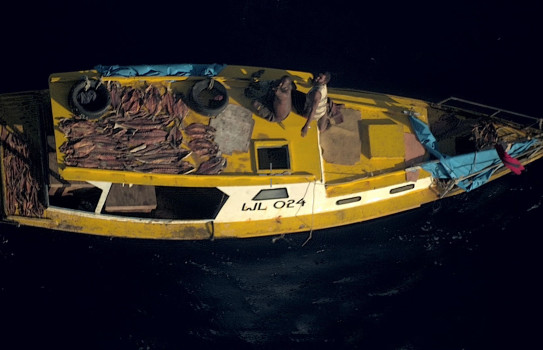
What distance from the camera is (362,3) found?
19578 millimetres

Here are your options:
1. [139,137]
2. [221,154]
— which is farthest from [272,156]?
[139,137]

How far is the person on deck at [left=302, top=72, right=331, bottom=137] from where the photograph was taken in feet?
47.8

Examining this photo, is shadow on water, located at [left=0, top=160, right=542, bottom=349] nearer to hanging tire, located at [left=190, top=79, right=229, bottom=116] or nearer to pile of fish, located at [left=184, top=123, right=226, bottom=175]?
pile of fish, located at [left=184, top=123, right=226, bottom=175]

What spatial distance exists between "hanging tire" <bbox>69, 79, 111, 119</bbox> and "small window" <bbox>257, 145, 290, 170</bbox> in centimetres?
347

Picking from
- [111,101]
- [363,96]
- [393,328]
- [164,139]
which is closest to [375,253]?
[393,328]

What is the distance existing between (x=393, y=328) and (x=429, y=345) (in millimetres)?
1038

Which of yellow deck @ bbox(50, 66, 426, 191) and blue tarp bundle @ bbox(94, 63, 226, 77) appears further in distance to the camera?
blue tarp bundle @ bbox(94, 63, 226, 77)

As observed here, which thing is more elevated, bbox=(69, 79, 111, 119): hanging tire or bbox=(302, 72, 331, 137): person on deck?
bbox=(69, 79, 111, 119): hanging tire

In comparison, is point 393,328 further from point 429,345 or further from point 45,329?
point 45,329

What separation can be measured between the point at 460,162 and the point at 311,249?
4.46 metres

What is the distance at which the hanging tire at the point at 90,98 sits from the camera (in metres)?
14.5

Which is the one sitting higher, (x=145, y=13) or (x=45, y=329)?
(x=145, y=13)

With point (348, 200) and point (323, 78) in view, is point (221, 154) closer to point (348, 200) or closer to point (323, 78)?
point (323, 78)

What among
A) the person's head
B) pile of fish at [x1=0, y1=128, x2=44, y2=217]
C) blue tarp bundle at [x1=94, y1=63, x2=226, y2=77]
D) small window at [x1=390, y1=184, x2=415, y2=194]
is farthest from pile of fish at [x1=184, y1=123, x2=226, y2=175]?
small window at [x1=390, y1=184, x2=415, y2=194]
